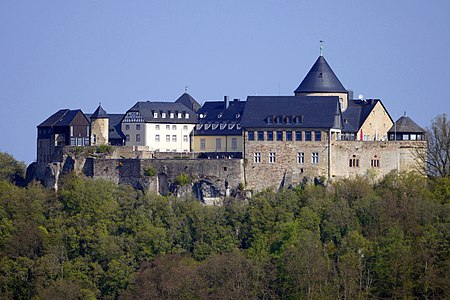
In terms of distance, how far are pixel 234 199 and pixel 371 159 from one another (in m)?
6.84

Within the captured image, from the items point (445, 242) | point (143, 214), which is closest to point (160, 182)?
point (143, 214)

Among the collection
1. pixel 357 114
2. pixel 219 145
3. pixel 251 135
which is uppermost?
pixel 357 114

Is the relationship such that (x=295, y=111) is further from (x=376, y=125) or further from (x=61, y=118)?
(x=61, y=118)

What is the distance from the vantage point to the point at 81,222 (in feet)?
268

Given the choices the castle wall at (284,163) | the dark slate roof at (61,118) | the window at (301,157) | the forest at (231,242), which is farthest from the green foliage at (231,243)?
the dark slate roof at (61,118)

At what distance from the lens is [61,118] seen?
8869cm

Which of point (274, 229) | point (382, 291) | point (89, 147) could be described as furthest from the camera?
point (89, 147)

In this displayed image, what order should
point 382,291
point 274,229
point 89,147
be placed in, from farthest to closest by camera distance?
point 89,147
point 274,229
point 382,291

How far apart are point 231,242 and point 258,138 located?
5.50 m

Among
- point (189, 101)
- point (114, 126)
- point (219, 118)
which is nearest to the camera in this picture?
point (219, 118)

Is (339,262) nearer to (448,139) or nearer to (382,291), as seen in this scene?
(382,291)

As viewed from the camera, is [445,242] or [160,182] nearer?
[445,242]

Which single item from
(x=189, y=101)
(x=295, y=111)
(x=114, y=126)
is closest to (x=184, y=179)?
(x=295, y=111)

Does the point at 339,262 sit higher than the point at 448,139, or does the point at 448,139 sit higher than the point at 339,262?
the point at 448,139
